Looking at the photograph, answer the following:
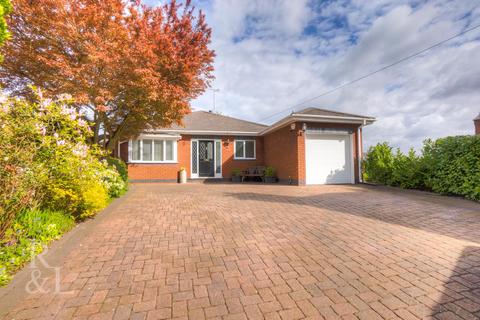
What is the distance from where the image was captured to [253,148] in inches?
597

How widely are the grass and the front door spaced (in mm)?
10494

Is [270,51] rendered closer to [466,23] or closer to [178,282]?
[466,23]

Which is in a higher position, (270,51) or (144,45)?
(270,51)

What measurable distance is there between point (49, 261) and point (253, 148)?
42.3ft

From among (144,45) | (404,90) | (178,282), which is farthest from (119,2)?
(404,90)

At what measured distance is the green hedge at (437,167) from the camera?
22.2 ft

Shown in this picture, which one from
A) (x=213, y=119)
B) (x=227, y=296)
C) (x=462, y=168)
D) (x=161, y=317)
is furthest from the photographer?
(x=213, y=119)

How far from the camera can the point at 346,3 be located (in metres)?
9.04

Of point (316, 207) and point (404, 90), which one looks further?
point (404, 90)

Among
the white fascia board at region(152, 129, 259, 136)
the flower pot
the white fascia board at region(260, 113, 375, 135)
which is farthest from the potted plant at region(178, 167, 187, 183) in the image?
the white fascia board at region(260, 113, 375, 135)

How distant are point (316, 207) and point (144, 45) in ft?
21.8

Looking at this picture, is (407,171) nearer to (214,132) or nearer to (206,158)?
(214,132)

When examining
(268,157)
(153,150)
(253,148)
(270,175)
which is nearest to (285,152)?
(270,175)

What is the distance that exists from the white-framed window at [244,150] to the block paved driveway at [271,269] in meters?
9.90
